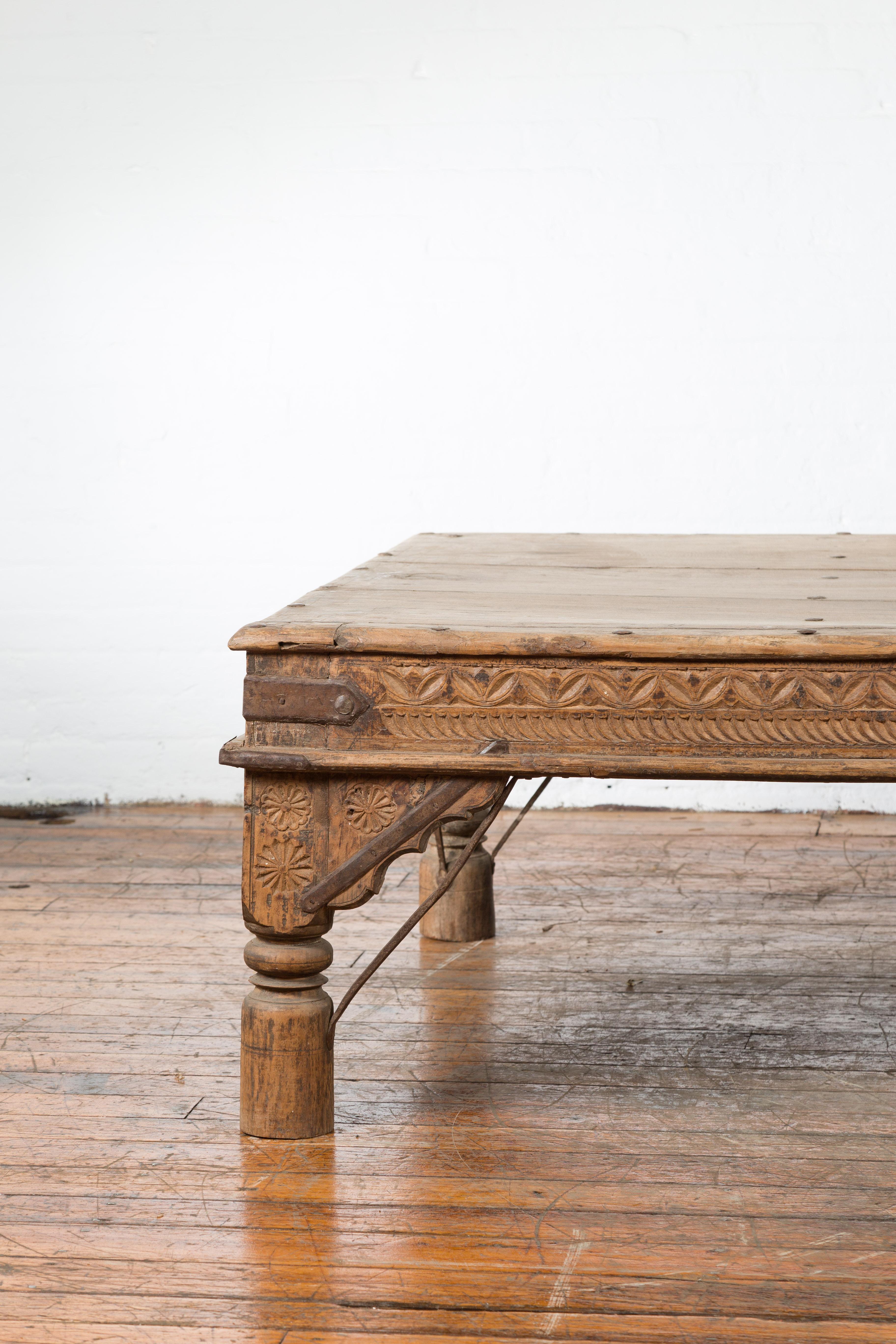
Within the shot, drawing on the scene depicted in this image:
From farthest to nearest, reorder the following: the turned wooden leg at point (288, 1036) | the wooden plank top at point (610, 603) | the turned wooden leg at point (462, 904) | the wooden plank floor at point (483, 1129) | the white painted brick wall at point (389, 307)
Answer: the white painted brick wall at point (389, 307), the turned wooden leg at point (462, 904), the turned wooden leg at point (288, 1036), the wooden plank top at point (610, 603), the wooden plank floor at point (483, 1129)

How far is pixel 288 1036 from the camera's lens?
1.79m

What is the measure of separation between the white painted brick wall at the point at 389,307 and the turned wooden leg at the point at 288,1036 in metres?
2.17

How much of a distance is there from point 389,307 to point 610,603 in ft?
7.12

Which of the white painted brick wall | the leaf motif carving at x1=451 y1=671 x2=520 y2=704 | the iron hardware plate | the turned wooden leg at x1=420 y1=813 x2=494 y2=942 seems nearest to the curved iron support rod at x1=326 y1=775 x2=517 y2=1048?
the leaf motif carving at x1=451 y1=671 x2=520 y2=704

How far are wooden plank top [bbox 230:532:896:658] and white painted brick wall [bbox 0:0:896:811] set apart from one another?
1.19 m

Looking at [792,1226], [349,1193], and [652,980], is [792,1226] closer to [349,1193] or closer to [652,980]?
[349,1193]

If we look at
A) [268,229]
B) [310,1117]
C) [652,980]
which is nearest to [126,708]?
[268,229]

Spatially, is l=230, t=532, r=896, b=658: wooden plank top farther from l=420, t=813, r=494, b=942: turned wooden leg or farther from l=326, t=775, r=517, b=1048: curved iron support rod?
l=420, t=813, r=494, b=942: turned wooden leg

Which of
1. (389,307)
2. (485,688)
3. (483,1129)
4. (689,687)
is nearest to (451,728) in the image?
(485,688)

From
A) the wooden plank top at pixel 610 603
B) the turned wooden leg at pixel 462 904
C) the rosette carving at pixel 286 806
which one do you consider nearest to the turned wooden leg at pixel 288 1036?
the rosette carving at pixel 286 806

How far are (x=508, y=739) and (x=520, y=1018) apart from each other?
0.75 metres

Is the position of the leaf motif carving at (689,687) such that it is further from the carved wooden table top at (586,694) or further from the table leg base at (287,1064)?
the table leg base at (287,1064)

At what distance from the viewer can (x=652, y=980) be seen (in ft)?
8.19

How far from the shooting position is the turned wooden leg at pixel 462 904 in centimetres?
270
